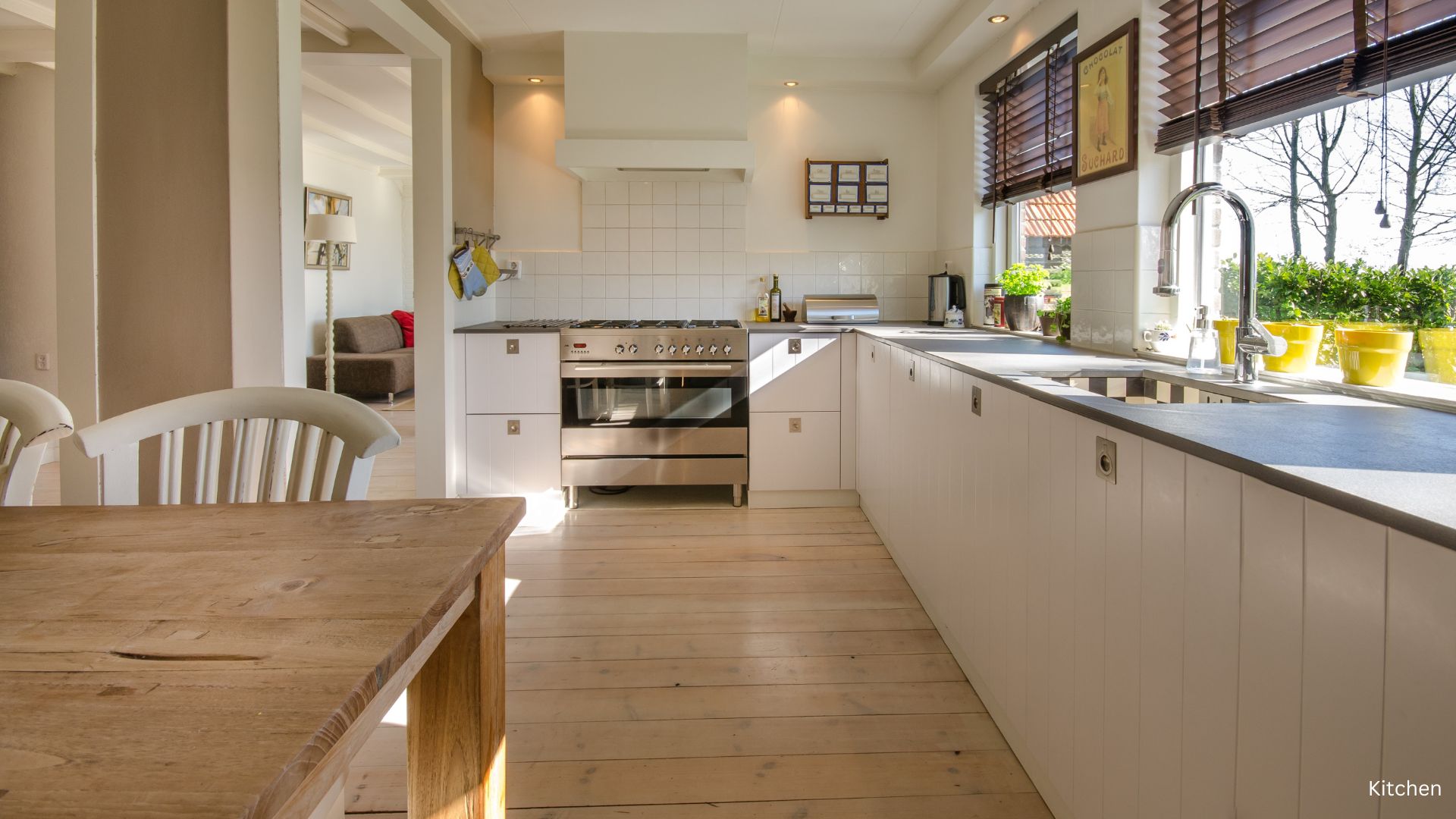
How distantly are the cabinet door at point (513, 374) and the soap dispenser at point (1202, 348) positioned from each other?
2834 mm

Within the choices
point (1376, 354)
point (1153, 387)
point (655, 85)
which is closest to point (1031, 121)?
point (655, 85)

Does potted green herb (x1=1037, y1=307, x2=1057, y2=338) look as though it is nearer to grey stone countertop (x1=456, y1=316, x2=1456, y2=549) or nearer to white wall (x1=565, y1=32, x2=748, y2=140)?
grey stone countertop (x1=456, y1=316, x2=1456, y2=549)

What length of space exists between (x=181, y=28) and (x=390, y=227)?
788 cm

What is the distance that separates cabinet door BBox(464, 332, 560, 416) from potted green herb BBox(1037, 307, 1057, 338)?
216cm

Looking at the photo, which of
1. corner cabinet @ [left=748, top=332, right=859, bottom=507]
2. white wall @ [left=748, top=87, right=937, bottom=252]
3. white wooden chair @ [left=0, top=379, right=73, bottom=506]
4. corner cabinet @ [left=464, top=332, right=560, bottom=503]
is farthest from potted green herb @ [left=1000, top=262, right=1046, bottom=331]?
white wooden chair @ [left=0, top=379, right=73, bottom=506]

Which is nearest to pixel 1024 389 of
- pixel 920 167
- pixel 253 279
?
pixel 253 279

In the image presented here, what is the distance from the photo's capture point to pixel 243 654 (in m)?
0.71

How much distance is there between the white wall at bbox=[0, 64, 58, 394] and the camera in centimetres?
558

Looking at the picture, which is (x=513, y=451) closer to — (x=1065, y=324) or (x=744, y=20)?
(x=744, y=20)

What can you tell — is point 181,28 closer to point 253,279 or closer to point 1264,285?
point 253,279

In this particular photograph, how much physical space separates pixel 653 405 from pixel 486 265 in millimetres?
1073

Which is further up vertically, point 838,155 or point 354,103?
point 354,103

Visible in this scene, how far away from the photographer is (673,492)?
182 inches

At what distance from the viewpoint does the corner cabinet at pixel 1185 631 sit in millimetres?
795
